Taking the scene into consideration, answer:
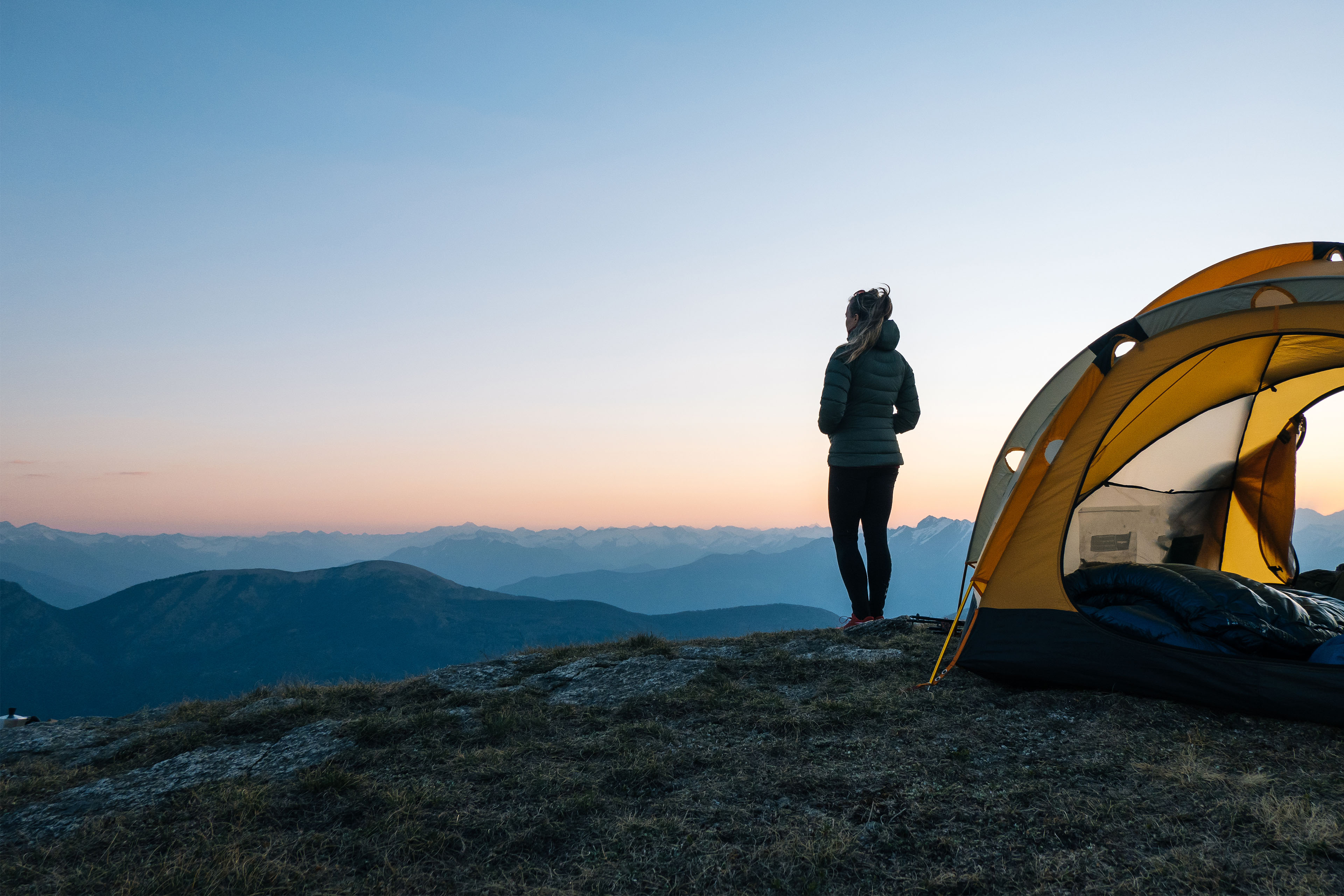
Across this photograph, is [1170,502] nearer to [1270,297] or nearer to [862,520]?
[1270,297]

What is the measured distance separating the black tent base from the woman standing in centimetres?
201

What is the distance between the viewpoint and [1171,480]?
721 centimetres

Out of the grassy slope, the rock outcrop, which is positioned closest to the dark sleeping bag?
the grassy slope

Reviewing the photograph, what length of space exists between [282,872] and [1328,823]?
14.7 ft

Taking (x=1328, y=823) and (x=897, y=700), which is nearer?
(x=1328, y=823)

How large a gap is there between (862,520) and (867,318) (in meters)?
2.17

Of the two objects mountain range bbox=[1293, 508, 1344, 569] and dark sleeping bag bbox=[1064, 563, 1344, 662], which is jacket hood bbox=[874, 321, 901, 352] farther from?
mountain range bbox=[1293, 508, 1344, 569]

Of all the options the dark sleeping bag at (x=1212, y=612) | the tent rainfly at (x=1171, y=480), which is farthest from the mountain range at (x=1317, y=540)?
the dark sleeping bag at (x=1212, y=612)

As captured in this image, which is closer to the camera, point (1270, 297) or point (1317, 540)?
point (1270, 297)

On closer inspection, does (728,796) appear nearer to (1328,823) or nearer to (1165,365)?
(1328,823)

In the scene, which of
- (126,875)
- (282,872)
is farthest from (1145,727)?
(126,875)

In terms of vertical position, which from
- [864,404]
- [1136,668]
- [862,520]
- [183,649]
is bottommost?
[183,649]

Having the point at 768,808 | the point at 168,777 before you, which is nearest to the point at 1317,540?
the point at 768,808

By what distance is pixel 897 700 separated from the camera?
5203 millimetres
